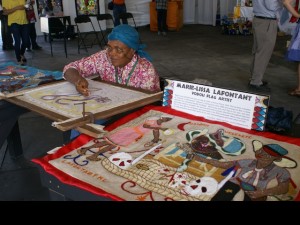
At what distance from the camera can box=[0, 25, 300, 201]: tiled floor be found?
2.64m

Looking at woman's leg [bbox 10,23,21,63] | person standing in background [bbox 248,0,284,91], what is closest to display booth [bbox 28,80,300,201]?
person standing in background [bbox 248,0,284,91]

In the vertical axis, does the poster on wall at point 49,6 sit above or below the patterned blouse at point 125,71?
above

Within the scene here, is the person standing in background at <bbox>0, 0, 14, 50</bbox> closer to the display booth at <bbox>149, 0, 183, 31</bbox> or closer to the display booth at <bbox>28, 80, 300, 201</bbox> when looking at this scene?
the display booth at <bbox>149, 0, 183, 31</bbox>

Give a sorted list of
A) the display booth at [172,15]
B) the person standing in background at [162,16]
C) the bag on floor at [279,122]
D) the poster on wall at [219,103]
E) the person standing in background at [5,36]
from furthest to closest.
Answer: the display booth at [172,15], the person standing in background at [162,16], the person standing in background at [5,36], the bag on floor at [279,122], the poster on wall at [219,103]

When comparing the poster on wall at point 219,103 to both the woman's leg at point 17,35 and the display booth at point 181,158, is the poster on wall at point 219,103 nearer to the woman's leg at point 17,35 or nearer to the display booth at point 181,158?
the display booth at point 181,158

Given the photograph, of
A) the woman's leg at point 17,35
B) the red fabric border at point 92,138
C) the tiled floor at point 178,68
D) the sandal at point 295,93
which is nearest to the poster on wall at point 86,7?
the tiled floor at point 178,68

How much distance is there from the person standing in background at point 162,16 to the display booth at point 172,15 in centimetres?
32

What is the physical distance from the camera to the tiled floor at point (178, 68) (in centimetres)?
264

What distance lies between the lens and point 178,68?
617cm

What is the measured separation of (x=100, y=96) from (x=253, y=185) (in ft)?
3.23

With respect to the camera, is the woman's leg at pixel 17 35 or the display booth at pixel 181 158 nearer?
the display booth at pixel 181 158

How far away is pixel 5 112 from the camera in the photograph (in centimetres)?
180

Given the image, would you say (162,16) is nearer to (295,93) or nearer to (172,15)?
(172,15)
